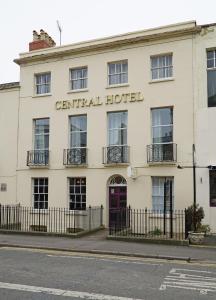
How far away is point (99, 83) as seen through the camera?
796 inches

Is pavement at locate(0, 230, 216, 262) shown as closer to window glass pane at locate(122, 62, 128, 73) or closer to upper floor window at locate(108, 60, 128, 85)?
upper floor window at locate(108, 60, 128, 85)

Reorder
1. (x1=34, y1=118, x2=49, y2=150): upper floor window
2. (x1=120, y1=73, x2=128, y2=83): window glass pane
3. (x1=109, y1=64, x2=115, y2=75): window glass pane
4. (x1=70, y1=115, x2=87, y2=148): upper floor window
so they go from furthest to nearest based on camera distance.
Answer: (x1=34, y1=118, x2=49, y2=150): upper floor window, (x1=70, y1=115, x2=87, y2=148): upper floor window, (x1=109, y1=64, x2=115, y2=75): window glass pane, (x1=120, y1=73, x2=128, y2=83): window glass pane

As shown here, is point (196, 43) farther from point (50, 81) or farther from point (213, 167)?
point (50, 81)

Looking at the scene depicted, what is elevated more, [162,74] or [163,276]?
[162,74]

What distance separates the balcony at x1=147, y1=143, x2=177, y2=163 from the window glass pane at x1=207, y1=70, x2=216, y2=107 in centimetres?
272

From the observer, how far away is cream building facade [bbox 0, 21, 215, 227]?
1809cm

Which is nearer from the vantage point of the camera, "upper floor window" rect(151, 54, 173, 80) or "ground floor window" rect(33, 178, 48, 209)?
"upper floor window" rect(151, 54, 173, 80)

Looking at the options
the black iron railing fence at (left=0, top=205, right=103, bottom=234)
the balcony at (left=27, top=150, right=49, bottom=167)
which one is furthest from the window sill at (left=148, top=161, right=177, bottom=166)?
the balcony at (left=27, top=150, right=49, bottom=167)

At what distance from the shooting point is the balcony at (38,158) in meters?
20.9

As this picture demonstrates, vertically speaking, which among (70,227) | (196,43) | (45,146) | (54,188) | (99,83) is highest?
(196,43)

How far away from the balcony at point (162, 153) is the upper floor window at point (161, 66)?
369cm

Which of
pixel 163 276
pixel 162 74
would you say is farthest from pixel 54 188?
pixel 163 276

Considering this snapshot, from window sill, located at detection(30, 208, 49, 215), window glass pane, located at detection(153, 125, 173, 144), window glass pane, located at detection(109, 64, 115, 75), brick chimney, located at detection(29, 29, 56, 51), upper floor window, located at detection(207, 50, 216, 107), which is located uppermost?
brick chimney, located at detection(29, 29, 56, 51)

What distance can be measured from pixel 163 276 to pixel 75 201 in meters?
11.7
